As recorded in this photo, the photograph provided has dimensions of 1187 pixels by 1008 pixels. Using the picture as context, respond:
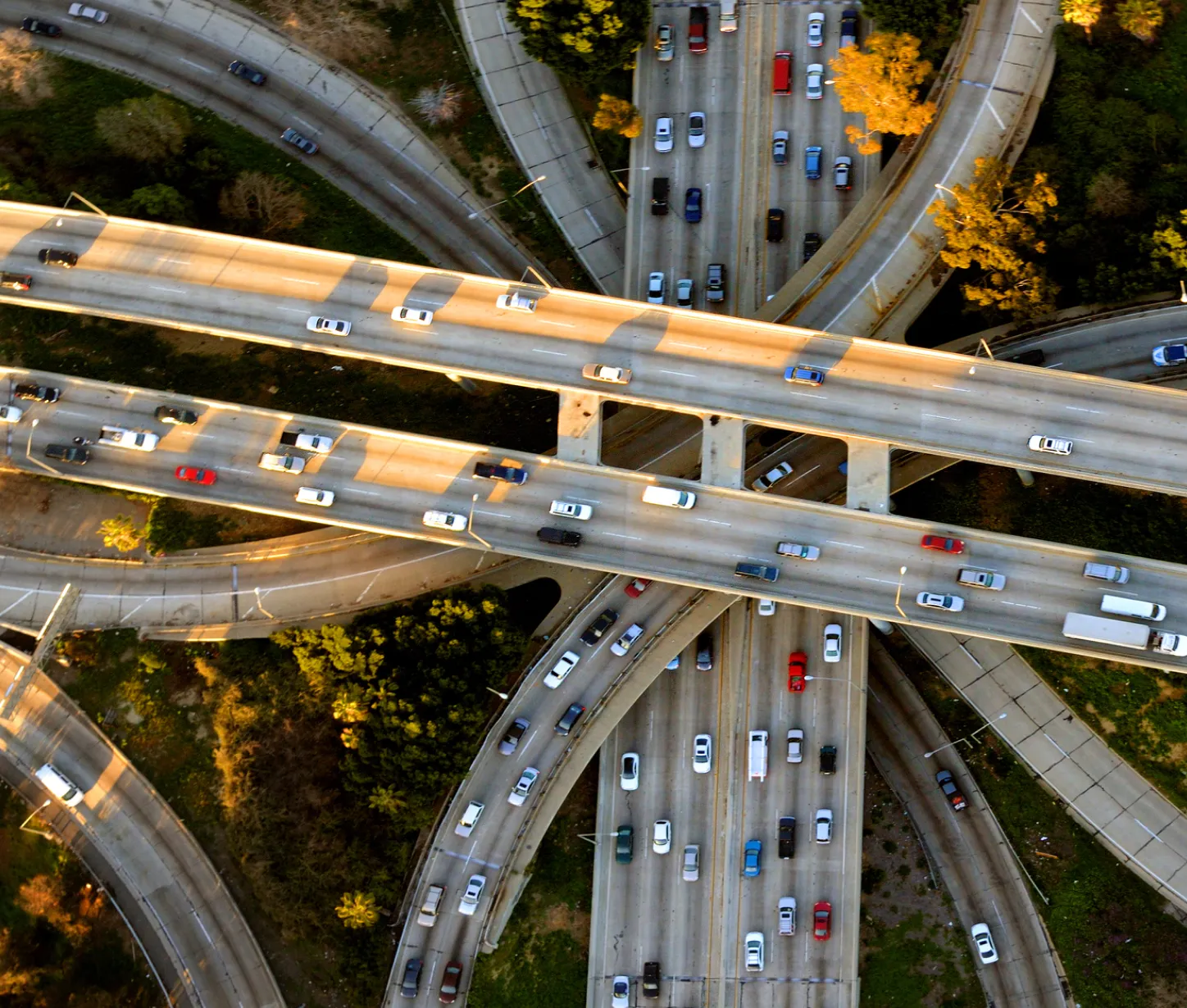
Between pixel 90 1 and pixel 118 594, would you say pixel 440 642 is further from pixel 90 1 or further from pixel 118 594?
pixel 90 1

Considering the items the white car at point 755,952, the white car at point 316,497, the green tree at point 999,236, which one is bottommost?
the white car at point 755,952

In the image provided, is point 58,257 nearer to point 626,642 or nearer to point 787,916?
point 626,642

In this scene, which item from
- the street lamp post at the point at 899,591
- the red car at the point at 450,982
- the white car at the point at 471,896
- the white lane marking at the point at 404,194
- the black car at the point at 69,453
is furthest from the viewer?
the white lane marking at the point at 404,194

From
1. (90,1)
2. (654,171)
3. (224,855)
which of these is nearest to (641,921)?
(224,855)

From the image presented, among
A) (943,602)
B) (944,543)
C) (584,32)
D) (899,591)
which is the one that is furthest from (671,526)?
(584,32)

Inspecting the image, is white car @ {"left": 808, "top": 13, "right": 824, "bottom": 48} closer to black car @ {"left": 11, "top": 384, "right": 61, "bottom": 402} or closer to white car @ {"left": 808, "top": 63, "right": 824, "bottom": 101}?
white car @ {"left": 808, "top": 63, "right": 824, "bottom": 101}

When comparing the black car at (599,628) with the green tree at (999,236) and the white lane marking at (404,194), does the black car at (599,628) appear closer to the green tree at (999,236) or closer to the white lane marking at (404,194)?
the green tree at (999,236)

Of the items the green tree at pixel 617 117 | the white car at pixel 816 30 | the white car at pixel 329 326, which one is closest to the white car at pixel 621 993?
the white car at pixel 329 326

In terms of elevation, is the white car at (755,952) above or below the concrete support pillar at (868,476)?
below

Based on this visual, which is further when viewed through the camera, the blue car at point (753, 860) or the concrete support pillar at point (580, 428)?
the blue car at point (753, 860)
